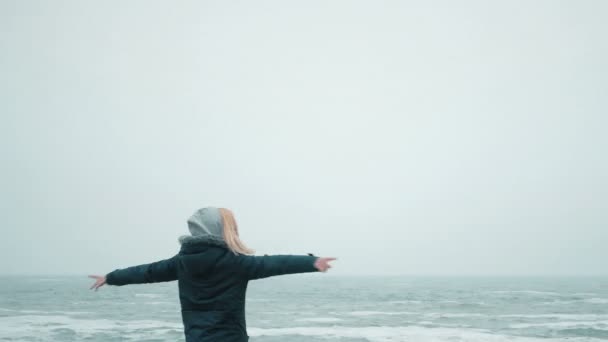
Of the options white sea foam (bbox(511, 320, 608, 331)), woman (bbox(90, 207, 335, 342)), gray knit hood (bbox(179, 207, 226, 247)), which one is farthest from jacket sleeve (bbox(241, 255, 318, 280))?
white sea foam (bbox(511, 320, 608, 331))

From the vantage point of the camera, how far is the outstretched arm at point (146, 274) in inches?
126

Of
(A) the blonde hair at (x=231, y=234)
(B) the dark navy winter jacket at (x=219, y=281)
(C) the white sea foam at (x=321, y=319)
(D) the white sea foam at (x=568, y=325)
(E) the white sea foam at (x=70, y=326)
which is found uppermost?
(A) the blonde hair at (x=231, y=234)

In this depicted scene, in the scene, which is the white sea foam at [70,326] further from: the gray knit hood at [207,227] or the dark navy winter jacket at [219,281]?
the gray knit hood at [207,227]

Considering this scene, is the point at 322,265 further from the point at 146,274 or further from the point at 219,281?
the point at 146,274

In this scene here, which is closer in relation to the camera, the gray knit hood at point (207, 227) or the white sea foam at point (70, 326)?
the gray knit hood at point (207, 227)

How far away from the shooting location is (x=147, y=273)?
3287 millimetres

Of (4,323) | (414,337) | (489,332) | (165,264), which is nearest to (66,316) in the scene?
(4,323)

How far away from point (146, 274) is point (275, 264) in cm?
80

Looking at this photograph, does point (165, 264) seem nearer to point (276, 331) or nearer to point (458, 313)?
point (276, 331)

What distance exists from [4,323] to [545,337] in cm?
2261

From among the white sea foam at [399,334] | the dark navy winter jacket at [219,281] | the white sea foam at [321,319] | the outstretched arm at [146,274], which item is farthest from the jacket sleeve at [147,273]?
the white sea foam at [321,319]

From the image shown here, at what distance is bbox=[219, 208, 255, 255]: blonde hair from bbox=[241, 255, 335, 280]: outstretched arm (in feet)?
0.17

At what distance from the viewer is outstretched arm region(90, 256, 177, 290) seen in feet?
10.5

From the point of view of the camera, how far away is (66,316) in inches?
1177
